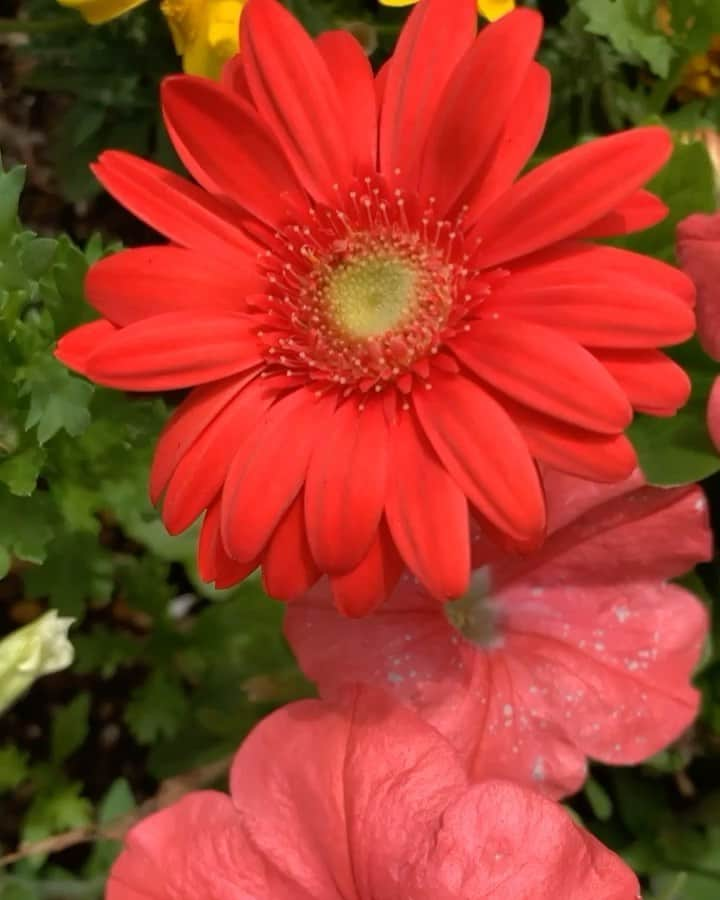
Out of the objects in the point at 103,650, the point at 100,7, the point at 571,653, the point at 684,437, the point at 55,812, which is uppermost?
the point at 100,7

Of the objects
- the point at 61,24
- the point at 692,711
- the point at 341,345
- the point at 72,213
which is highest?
the point at 61,24

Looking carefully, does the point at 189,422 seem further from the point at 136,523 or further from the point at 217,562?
the point at 136,523

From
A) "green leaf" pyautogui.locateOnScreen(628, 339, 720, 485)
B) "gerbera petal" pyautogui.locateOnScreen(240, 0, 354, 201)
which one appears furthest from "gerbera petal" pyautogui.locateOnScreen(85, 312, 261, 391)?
"green leaf" pyautogui.locateOnScreen(628, 339, 720, 485)

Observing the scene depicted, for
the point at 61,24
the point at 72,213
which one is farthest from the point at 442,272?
the point at 72,213

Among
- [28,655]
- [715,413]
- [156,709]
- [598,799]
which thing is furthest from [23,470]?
[598,799]

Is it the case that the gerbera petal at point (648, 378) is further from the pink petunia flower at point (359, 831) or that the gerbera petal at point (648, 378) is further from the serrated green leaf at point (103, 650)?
the serrated green leaf at point (103, 650)

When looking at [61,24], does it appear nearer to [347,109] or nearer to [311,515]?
[347,109]

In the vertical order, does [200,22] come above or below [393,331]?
above
